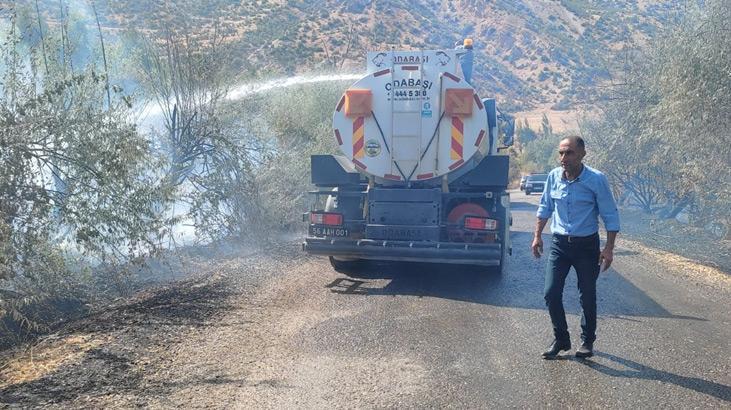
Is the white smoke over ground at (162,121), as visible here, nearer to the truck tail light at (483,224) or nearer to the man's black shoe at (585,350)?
the truck tail light at (483,224)

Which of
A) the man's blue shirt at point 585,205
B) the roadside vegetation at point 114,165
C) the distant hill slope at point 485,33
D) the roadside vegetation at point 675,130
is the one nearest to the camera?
the man's blue shirt at point 585,205

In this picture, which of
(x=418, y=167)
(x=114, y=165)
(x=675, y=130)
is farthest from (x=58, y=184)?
(x=675, y=130)

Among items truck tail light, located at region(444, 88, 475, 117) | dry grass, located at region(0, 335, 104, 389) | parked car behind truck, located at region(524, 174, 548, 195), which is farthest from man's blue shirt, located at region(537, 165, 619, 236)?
parked car behind truck, located at region(524, 174, 548, 195)

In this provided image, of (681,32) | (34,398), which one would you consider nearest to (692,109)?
(681,32)

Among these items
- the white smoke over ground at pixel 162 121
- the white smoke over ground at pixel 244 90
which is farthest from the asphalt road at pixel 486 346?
the white smoke over ground at pixel 244 90

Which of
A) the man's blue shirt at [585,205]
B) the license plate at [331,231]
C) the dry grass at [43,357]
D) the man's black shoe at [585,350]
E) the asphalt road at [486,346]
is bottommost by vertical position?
the asphalt road at [486,346]

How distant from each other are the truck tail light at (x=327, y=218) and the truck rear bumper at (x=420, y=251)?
264 mm

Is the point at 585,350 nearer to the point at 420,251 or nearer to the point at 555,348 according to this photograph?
the point at 555,348

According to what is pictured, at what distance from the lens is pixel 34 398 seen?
4.42 metres

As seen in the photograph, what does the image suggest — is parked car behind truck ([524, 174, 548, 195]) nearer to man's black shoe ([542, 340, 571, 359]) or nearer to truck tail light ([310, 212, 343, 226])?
truck tail light ([310, 212, 343, 226])

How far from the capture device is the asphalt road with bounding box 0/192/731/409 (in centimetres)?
459

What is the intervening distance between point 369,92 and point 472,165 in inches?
69.0

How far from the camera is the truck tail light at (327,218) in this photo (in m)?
8.79

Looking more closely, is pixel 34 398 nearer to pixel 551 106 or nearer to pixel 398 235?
pixel 398 235
